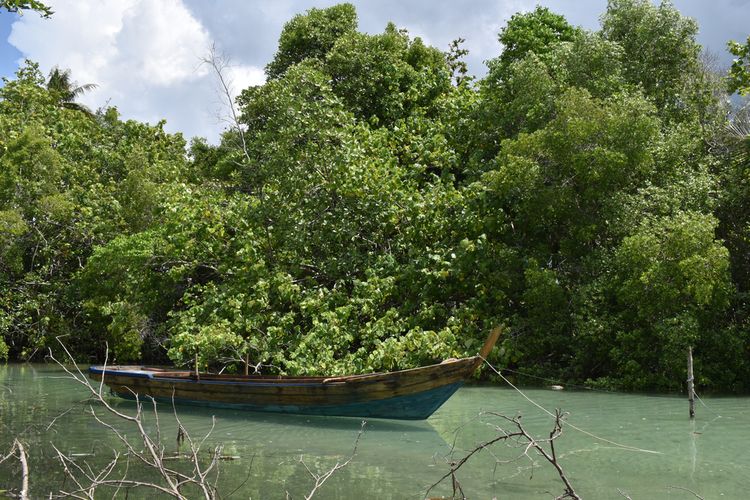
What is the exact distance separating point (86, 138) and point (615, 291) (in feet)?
52.4

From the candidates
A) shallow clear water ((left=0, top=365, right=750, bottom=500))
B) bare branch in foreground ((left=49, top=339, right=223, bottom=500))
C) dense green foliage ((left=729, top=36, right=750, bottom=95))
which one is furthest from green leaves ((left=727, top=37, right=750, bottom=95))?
bare branch in foreground ((left=49, top=339, right=223, bottom=500))

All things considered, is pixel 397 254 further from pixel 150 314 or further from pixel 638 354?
pixel 150 314

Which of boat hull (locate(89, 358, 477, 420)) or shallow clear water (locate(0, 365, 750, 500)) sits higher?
boat hull (locate(89, 358, 477, 420))

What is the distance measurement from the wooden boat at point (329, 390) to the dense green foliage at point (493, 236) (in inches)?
27.5

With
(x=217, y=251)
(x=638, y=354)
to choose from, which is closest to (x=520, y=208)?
(x=638, y=354)

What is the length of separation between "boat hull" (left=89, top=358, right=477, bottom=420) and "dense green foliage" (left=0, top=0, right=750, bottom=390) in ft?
2.30

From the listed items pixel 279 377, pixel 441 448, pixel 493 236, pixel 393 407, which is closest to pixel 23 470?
pixel 441 448

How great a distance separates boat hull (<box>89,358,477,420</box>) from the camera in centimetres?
895

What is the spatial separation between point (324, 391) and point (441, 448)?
2.05 meters

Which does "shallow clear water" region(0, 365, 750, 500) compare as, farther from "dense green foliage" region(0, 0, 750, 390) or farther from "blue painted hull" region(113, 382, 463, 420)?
"dense green foliage" region(0, 0, 750, 390)

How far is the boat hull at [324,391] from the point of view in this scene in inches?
352

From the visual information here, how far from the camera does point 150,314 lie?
16812 millimetres

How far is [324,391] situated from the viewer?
9.58 m

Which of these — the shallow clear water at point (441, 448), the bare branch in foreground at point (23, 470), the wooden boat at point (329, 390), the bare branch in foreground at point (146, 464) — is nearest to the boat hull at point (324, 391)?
the wooden boat at point (329, 390)
